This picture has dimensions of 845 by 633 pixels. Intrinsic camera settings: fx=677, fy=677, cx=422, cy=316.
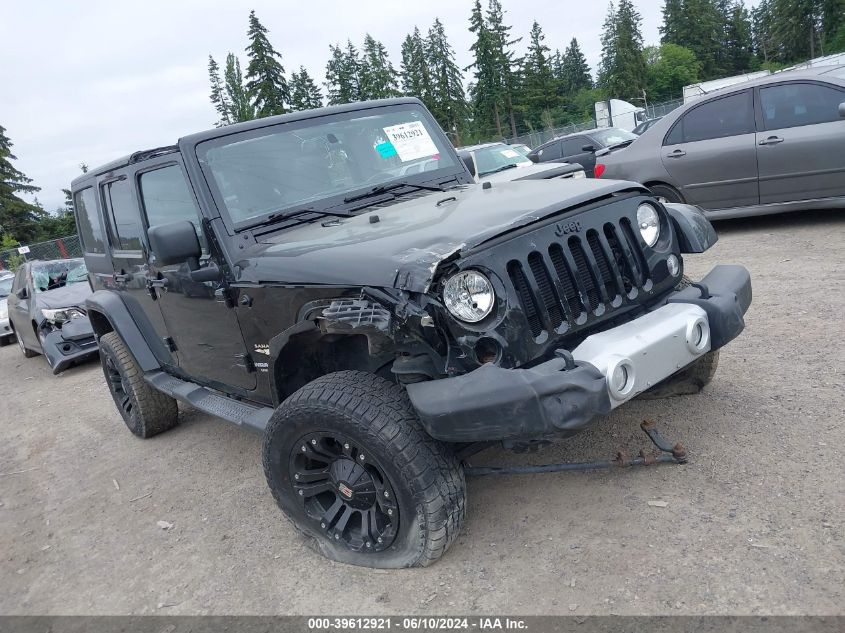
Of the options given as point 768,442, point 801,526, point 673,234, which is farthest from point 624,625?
point 673,234

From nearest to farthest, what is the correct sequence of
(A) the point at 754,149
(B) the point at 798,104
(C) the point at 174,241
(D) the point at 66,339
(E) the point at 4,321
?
1. (C) the point at 174,241
2. (B) the point at 798,104
3. (A) the point at 754,149
4. (D) the point at 66,339
5. (E) the point at 4,321

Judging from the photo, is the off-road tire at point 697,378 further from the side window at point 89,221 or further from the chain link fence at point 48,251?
the chain link fence at point 48,251

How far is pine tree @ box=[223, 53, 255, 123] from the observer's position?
5162cm

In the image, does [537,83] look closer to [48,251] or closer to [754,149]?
[48,251]

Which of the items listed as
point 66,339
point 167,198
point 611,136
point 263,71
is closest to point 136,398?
point 167,198

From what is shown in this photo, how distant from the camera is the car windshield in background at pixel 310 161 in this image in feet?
11.6

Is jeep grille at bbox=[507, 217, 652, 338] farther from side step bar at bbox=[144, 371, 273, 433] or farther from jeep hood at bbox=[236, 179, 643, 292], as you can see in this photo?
side step bar at bbox=[144, 371, 273, 433]

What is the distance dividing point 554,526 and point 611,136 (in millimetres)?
13115

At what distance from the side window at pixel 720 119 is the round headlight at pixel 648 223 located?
16.5 ft

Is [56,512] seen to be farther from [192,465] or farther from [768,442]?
[768,442]

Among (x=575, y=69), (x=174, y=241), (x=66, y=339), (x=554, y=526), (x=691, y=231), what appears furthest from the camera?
(x=575, y=69)

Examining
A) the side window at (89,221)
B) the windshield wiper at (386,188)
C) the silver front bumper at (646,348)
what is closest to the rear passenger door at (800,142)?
the windshield wiper at (386,188)

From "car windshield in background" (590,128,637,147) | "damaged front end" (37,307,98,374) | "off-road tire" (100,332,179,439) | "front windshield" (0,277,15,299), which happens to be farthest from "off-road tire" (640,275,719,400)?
"front windshield" (0,277,15,299)

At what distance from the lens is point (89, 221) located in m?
5.25
